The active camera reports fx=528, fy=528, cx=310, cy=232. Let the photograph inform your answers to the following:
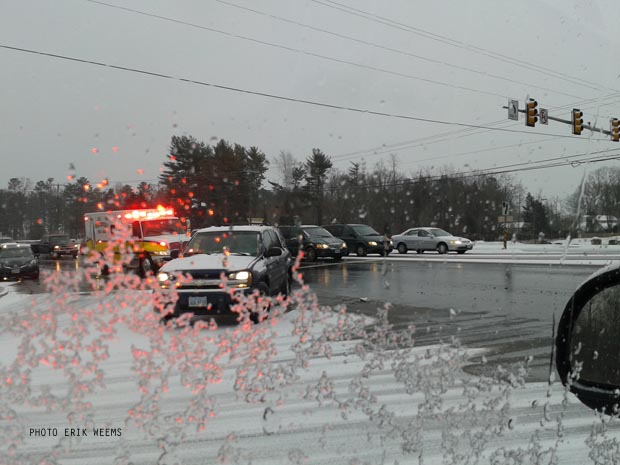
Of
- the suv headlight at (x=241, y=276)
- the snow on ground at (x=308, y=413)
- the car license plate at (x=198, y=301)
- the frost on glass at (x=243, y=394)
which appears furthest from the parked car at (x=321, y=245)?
the snow on ground at (x=308, y=413)

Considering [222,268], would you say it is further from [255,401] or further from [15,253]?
[15,253]

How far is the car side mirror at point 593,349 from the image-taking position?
2570 mm

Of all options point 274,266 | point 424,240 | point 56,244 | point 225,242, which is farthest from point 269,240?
point 424,240

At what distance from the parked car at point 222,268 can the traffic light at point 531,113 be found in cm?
1099

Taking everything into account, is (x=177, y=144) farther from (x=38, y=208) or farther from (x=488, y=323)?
(x=488, y=323)

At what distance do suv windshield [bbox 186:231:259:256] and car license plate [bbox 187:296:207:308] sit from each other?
125 cm

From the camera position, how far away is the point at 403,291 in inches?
440

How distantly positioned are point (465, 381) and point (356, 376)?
2.70 ft

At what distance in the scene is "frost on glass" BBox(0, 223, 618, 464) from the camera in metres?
2.81

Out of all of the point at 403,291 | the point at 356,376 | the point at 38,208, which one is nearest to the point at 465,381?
the point at 356,376

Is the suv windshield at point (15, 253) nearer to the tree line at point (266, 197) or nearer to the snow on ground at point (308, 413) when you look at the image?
the tree line at point (266, 197)

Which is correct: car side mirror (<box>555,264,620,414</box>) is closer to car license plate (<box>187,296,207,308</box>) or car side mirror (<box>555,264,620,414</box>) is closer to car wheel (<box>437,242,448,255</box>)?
car license plate (<box>187,296,207,308</box>)

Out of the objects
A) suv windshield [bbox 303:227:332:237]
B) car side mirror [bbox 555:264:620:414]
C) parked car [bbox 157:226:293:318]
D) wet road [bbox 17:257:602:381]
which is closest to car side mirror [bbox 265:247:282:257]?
parked car [bbox 157:226:293:318]

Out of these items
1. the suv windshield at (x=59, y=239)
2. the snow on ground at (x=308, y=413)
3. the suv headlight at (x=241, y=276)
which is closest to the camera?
the snow on ground at (x=308, y=413)
